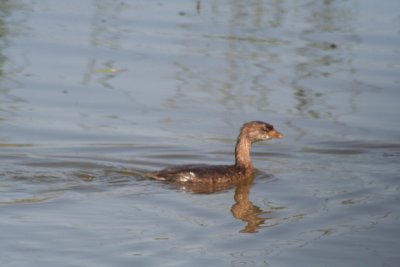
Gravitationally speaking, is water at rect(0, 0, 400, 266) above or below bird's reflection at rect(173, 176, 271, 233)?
above

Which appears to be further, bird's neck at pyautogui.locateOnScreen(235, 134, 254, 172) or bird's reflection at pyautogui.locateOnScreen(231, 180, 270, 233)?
bird's neck at pyautogui.locateOnScreen(235, 134, 254, 172)

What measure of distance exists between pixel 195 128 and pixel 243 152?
853 millimetres

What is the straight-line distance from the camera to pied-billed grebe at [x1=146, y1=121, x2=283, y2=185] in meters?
12.8

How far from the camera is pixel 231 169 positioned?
43.8 feet

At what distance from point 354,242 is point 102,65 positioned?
621cm

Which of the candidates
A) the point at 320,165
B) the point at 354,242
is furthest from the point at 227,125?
the point at 354,242

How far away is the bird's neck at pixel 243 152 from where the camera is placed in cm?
1360

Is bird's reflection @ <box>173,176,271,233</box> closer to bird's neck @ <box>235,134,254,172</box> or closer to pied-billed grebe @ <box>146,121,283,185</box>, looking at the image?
pied-billed grebe @ <box>146,121,283,185</box>

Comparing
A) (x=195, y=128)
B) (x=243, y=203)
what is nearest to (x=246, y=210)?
(x=243, y=203)

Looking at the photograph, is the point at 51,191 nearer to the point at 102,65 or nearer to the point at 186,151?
the point at 186,151

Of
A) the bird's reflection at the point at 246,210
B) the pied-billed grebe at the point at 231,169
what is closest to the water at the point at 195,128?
the bird's reflection at the point at 246,210

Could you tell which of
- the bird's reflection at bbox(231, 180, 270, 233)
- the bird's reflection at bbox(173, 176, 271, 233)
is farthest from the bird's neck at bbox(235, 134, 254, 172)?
the bird's reflection at bbox(231, 180, 270, 233)

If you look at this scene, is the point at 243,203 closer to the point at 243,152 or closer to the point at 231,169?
the point at 231,169

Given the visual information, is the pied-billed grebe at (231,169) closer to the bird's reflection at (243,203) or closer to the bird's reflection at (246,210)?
the bird's reflection at (243,203)
